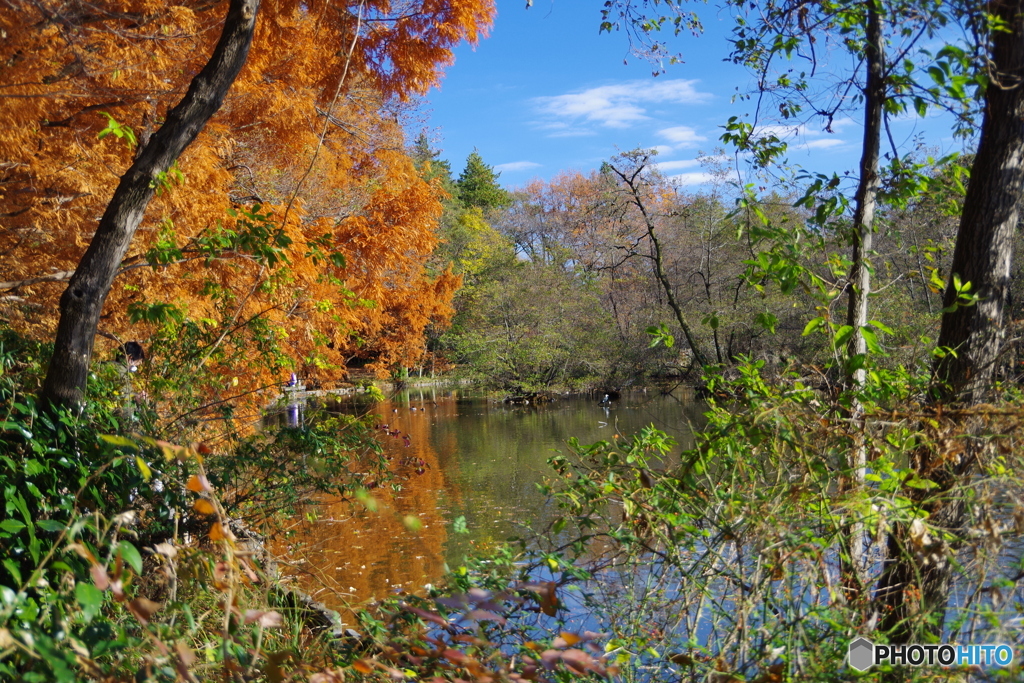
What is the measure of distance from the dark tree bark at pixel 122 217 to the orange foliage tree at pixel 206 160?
9 cm

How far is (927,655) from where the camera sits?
7.20 ft

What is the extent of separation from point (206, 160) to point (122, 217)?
2.81 m

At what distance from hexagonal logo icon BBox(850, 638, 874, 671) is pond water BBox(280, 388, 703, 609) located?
1094 mm

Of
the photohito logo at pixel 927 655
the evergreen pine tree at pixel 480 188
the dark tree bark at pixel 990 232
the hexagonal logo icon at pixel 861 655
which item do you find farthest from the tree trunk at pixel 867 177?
the evergreen pine tree at pixel 480 188

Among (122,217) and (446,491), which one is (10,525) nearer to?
(122,217)

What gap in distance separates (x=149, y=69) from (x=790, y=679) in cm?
559

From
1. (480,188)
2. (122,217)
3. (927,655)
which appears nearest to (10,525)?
(122,217)

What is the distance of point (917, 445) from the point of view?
8.70ft

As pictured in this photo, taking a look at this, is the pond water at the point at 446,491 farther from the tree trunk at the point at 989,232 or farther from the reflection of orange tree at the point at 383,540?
the tree trunk at the point at 989,232

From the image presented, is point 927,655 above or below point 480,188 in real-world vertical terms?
below

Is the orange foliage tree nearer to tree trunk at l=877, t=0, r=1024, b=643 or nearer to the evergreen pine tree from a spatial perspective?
tree trunk at l=877, t=0, r=1024, b=643

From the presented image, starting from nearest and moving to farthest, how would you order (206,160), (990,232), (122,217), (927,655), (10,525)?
1. (927,655)
2. (10,525)
3. (990,232)
4. (122,217)
5. (206,160)

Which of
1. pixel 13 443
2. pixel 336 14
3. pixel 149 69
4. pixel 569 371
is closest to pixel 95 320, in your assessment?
pixel 13 443

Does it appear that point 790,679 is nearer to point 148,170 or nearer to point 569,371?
point 148,170
